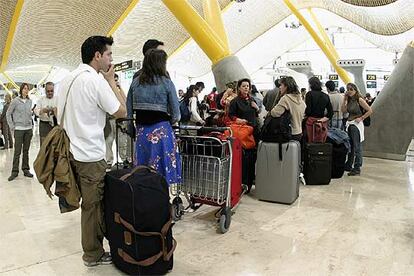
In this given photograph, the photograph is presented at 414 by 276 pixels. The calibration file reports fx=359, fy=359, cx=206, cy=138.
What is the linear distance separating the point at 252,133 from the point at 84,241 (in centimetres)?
256

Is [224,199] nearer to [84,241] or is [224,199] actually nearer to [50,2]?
[84,241]

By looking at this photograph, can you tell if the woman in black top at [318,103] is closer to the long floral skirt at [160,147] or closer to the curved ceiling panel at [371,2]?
the long floral skirt at [160,147]

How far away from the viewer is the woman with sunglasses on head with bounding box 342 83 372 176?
6261 millimetres

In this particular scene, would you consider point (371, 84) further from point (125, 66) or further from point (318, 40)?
point (125, 66)

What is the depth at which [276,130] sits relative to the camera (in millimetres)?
4480

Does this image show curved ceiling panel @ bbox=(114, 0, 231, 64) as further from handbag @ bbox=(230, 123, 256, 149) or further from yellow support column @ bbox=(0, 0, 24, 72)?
handbag @ bbox=(230, 123, 256, 149)

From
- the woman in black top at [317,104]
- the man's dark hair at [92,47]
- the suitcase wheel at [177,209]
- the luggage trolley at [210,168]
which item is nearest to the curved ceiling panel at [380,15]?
the woman in black top at [317,104]

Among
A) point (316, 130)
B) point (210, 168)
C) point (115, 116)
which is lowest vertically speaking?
point (210, 168)

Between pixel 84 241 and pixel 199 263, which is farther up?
pixel 84 241

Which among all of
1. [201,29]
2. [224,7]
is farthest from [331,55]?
[201,29]

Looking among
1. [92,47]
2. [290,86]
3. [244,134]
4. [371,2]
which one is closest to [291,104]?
[290,86]

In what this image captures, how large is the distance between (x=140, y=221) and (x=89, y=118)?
841 mm

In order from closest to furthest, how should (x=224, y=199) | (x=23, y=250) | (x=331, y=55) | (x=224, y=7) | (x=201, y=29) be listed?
(x=23, y=250)
(x=224, y=199)
(x=201, y=29)
(x=331, y=55)
(x=224, y=7)

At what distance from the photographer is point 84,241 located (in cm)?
275
